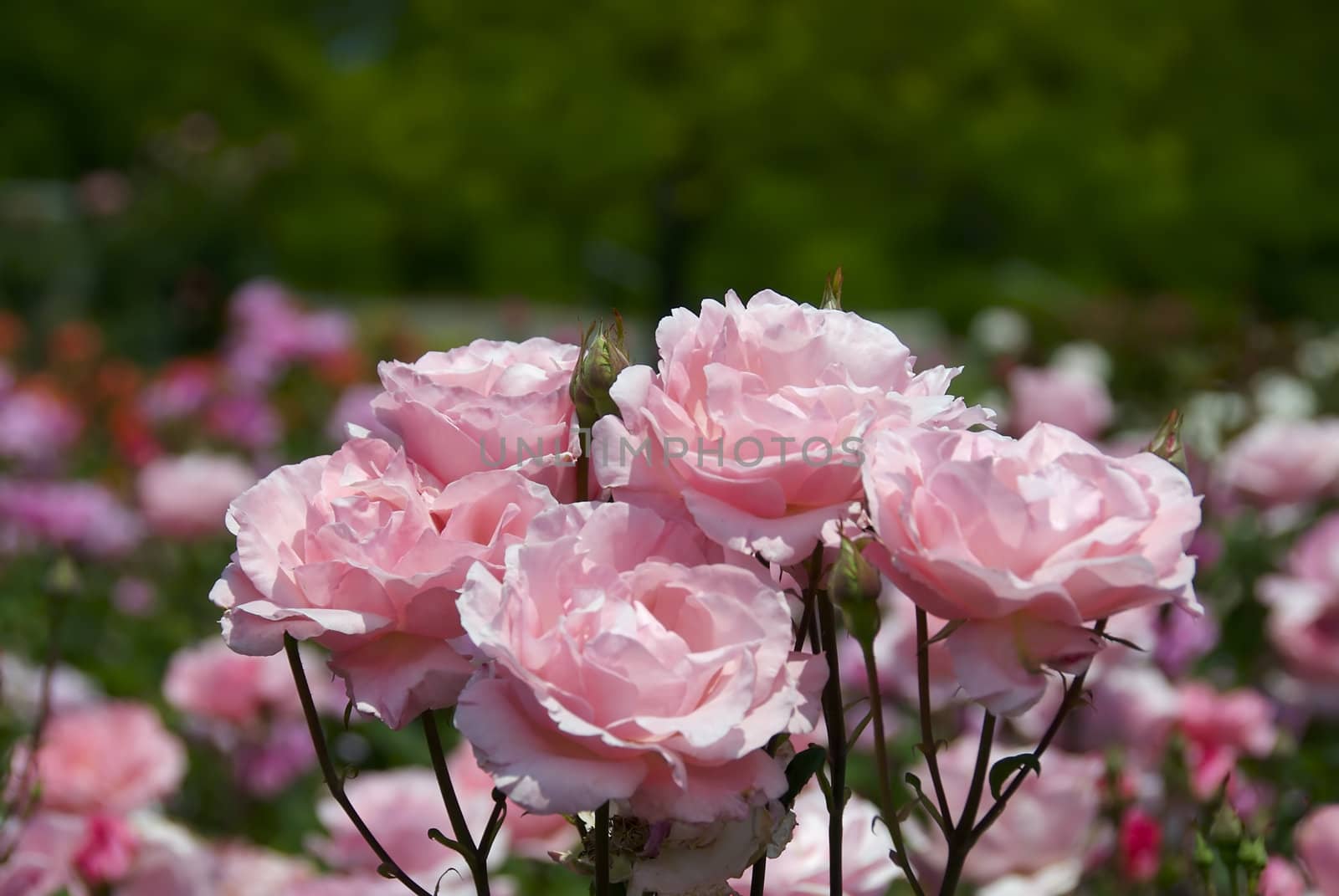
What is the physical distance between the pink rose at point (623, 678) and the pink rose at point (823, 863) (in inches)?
10.3

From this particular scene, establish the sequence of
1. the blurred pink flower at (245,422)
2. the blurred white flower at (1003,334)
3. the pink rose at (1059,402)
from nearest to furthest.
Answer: the pink rose at (1059,402) < the blurred pink flower at (245,422) < the blurred white flower at (1003,334)

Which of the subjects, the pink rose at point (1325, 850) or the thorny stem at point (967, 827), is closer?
the thorny stem at point (967, 827)

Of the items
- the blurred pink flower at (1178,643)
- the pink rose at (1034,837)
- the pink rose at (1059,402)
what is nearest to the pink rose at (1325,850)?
the pink rose at (1034,837)

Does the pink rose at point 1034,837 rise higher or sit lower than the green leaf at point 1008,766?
lower

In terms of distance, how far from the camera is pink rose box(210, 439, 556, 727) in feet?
2.00

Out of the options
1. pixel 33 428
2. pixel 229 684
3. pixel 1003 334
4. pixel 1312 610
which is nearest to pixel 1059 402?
pixel 1312 610

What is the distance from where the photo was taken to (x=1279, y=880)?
106 cm

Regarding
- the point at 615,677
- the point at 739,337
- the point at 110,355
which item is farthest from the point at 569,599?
the point at 110,355

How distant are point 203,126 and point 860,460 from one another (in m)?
8.30

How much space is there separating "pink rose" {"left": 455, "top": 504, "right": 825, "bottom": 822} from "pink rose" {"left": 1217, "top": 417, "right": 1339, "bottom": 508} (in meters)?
1.73

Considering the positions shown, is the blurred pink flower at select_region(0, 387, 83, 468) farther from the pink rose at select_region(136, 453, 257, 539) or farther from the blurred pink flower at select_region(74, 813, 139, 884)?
the blurred pink flower at select_region(74, 813, 139, 884)

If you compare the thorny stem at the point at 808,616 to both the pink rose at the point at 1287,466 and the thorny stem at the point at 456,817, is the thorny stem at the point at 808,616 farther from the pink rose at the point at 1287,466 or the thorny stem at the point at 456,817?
the pink rose at the point at 1287,466

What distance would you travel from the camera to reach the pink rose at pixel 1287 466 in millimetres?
2053

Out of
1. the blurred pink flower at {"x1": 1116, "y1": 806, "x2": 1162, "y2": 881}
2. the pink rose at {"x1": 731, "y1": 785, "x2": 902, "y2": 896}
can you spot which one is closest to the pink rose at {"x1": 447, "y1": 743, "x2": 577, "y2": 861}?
the pink rose at {"x1": 731, "y1": 785, "x2": 902, "y2": 896}
